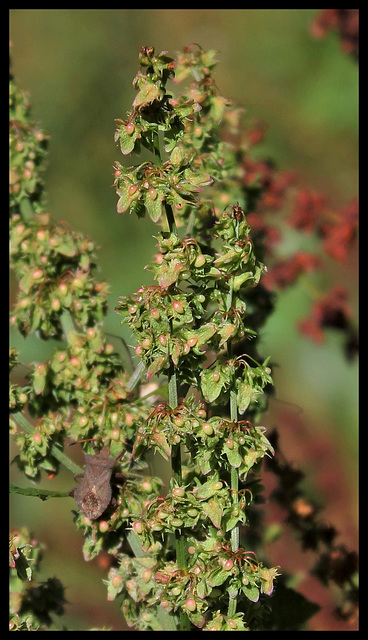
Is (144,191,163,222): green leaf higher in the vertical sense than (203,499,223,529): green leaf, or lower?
higher

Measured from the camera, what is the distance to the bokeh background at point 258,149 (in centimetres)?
246

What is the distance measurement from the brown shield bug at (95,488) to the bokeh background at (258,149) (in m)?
1.13

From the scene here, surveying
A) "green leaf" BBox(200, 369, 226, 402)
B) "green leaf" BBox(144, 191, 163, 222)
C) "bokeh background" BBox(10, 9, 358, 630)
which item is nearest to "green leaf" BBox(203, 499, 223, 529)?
"green leaf" BBox(200, 369, 226, 402)

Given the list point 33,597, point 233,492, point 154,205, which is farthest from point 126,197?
point 33,597

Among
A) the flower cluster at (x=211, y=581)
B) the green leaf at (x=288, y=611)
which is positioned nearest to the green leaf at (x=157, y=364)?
the flower cluster at (x=211, y=581)

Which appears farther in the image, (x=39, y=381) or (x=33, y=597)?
(x=33, y=597)

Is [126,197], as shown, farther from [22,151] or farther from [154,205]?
[22,151]

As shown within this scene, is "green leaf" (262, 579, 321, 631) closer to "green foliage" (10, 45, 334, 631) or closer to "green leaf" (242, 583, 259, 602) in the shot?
"green foliage" (10, 45, 334, 631)

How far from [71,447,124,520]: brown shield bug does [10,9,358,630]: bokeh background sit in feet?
3.71

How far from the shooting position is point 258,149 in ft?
9.11

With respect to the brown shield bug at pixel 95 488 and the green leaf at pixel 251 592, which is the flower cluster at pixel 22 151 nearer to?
the brown shield bug at pixel 95 488

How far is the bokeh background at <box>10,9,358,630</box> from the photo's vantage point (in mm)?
2465

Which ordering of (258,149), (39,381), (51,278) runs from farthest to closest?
(258,149) → (51,278) → (39,381)

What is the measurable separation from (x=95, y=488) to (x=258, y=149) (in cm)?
191
